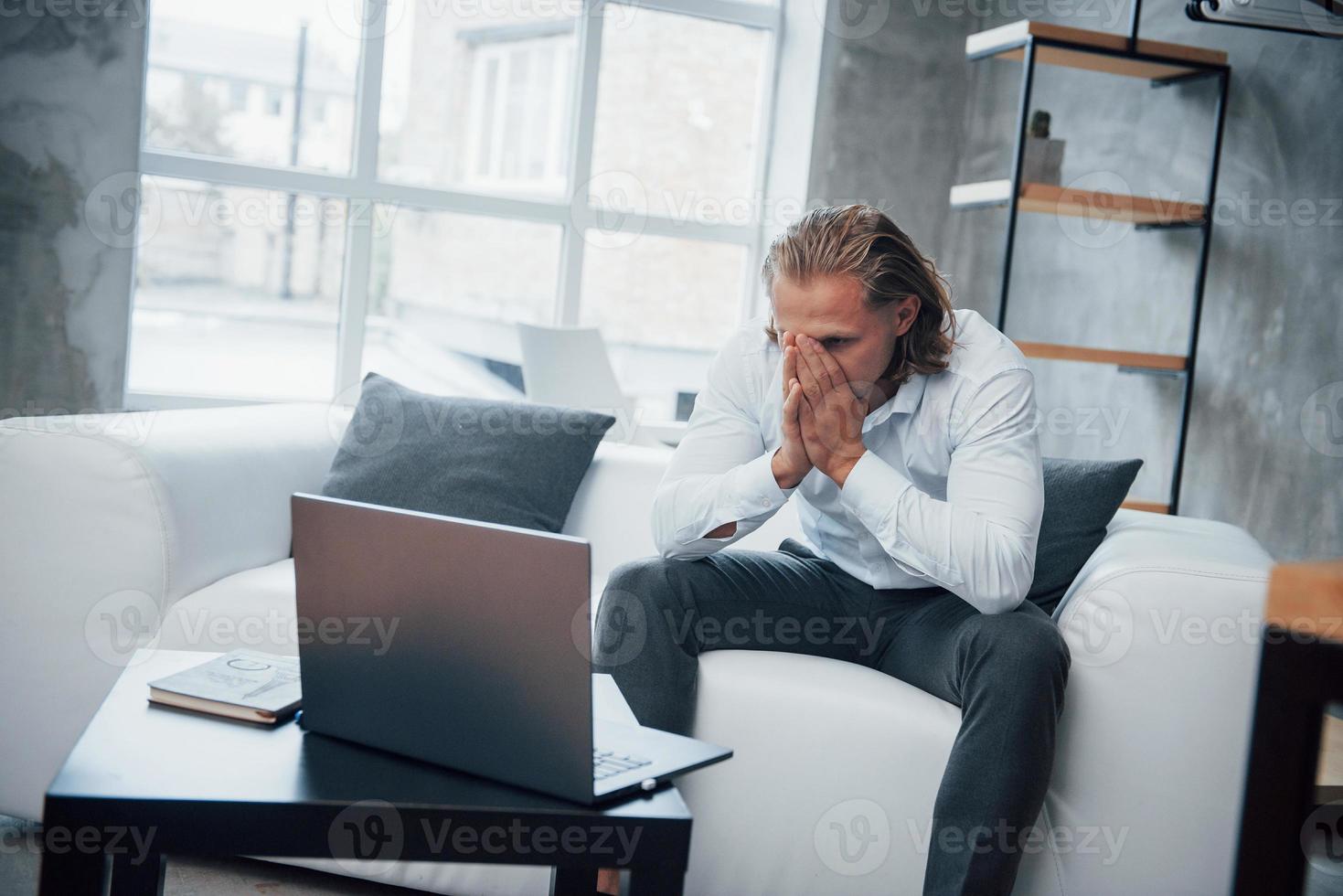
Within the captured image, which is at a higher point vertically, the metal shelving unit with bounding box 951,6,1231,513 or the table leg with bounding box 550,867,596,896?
the metal shelving unit with bounding box 951,6,1231,513

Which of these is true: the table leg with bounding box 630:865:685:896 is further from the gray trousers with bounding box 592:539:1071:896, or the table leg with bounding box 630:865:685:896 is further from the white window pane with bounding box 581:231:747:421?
the white window pane with bounding box 581:231:747:421

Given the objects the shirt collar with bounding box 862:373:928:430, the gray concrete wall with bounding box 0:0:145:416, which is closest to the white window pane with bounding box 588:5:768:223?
the gray concrete wall with bounding box 0:0:145:416

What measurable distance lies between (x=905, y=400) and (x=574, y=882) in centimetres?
84

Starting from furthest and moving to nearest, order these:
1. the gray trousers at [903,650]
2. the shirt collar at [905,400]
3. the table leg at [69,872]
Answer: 1. the shirt collar at [905,400]
2. the gray trousers at [903,650]
3. the table leg at [69,872]

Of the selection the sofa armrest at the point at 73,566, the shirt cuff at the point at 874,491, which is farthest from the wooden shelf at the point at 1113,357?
the sofa armrest at the point at 73,566

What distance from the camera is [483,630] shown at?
1.00 m

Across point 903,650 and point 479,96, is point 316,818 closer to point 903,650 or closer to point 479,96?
point 903,650

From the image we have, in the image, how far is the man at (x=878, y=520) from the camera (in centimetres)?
144

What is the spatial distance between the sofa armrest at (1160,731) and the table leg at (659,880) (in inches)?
30.1

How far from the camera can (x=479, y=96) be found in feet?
14.3

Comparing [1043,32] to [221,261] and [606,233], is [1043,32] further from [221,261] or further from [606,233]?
[221,261]

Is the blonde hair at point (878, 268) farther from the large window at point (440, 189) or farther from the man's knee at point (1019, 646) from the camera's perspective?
the large window at point (440, 189)

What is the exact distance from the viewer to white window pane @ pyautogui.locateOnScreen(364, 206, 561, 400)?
13.9 feet

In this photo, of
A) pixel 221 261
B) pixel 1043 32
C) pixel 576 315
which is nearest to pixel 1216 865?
pixel 1043 32
